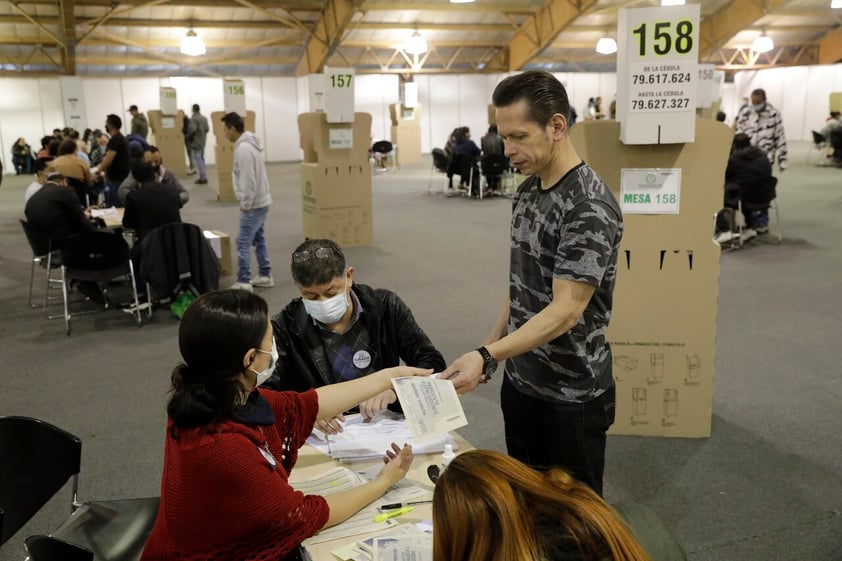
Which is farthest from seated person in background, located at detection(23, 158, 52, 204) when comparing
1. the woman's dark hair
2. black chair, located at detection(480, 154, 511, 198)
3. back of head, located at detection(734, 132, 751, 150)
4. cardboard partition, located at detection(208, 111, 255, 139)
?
back of head, located at detection(734, 132, 751, 150)

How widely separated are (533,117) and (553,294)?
415 mm

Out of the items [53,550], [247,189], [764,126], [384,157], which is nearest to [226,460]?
[53,550]

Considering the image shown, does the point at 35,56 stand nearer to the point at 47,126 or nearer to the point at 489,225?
the point at 47,126

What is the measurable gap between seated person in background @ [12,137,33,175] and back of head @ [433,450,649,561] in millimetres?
19278

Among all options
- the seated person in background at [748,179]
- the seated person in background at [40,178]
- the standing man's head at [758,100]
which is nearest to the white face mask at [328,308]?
the seated person in background at [40,178]

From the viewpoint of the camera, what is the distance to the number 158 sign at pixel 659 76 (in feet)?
9.42

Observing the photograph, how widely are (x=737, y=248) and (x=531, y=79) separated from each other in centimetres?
648

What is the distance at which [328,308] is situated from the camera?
2262mm

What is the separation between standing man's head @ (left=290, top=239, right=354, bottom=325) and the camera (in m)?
2.24

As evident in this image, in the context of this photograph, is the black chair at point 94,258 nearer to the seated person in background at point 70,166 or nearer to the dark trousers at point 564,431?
the seated person in background at point 70,166

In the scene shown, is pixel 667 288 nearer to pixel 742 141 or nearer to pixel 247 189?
pixel 247 189

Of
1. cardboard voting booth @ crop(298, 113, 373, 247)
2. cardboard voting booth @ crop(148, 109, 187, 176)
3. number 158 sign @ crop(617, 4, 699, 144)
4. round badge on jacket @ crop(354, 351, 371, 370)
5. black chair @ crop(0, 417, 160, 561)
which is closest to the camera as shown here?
black chair @ crop(0, 417, 160, 561)

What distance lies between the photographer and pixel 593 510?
2.82 feet

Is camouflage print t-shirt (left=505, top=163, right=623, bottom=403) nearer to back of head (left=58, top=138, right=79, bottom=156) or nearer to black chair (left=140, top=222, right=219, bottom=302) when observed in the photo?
black chair (left=140, top=222, right=219, bottom=302)
